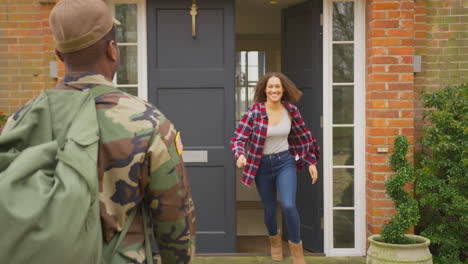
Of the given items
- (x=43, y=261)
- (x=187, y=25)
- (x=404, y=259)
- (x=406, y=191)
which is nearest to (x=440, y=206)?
(x=406, y=191)

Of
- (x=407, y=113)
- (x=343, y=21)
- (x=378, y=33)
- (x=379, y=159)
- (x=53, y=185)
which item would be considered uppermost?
(x=343, y=21)

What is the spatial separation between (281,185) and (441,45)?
6.79 feet

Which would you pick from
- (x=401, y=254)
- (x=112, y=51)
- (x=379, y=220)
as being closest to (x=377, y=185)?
(x=379, y=220)

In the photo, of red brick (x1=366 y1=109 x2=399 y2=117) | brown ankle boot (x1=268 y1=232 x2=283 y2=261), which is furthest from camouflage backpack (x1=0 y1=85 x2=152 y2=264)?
red brick (x1=366 y1=109 x2=399 y2=117)

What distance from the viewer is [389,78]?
4668 mm

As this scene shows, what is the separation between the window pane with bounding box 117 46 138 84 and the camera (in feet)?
16.3

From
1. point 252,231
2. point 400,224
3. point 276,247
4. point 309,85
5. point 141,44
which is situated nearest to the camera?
point 400,224

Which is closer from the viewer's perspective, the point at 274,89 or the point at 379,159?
the point at 274,89

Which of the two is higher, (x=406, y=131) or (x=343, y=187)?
(x=406, y=131)

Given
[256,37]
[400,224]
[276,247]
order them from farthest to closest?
[256,37] → [276,247] → [400,224]

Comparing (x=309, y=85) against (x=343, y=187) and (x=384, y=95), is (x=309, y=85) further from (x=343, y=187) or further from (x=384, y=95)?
(x=343, y=187)

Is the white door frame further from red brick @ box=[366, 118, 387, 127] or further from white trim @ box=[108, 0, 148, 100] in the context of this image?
red brick @ box=[366, 118, 387, 127]

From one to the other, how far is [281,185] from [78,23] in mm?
3239

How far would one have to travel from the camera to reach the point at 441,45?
5.00m
